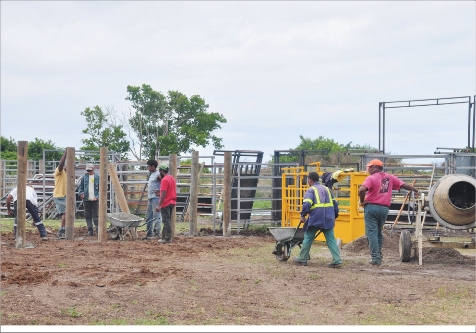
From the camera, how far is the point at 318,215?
11773 mm

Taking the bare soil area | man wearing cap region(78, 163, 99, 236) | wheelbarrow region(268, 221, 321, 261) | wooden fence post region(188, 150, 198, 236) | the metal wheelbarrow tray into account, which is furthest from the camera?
wooden fence post region(188, 150, 198, 236)

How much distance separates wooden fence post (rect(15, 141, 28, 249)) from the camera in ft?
44.7

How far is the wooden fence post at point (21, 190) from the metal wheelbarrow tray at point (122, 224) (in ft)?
7.42

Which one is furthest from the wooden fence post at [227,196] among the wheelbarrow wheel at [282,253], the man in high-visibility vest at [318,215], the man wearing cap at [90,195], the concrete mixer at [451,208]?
the concrete mixer at [451,208]

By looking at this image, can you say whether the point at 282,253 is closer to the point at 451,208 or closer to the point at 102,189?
the point at 451,208

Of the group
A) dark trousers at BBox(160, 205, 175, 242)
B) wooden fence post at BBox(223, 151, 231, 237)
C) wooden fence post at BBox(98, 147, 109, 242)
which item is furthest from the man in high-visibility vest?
wooden fence post at BBox(223, 151, 231, 237)

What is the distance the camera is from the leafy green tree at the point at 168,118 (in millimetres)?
42312

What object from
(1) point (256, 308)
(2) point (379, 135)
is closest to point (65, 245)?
(1) point (256, 308)

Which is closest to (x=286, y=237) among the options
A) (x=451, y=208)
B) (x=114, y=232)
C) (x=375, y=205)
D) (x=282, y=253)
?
(x=282, y=253)

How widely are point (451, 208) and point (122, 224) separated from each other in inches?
284

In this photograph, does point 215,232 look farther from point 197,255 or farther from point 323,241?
point 197,255

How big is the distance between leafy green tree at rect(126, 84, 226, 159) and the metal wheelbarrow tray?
25.6 m

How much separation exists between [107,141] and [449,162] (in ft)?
88.1

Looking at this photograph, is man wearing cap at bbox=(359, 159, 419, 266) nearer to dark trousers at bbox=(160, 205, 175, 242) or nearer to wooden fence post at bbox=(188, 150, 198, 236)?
dark trousers at bbox=(160, 205, 175, 242)
